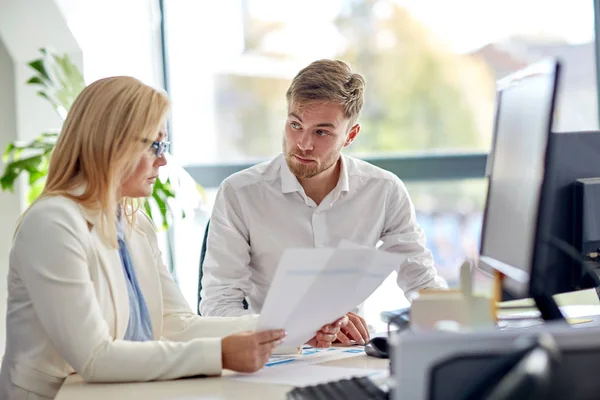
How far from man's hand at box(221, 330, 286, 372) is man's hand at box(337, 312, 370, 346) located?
1.25 ft

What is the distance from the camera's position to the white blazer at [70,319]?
1.47 metres

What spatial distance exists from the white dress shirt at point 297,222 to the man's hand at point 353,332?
513 mm

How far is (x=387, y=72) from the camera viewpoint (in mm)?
4070

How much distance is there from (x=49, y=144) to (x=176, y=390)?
6.94 ft

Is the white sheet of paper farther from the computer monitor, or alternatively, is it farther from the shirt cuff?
the computer monitor

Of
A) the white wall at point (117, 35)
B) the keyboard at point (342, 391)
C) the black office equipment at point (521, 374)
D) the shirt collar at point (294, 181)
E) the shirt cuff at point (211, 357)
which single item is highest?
the white wall at point (117, 35)

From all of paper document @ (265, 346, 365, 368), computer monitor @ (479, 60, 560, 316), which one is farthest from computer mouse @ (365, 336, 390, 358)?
computer monitor @ (479, 60, 560, 316)

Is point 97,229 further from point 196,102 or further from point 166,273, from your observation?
point 196,102

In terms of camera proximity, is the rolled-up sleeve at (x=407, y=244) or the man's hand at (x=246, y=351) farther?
the rolled-up sleeve at (x=407, y=244)

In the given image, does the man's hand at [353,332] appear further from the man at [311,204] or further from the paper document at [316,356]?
the man at [311,204]

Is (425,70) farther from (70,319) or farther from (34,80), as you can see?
(70,319)

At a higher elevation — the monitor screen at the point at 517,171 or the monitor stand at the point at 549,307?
the monitor screen at the point at 517,171

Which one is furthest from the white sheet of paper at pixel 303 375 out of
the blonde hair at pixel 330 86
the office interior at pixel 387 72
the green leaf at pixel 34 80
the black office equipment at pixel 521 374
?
the office interior at pixel 387 72

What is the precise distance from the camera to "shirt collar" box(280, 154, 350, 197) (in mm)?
2471
